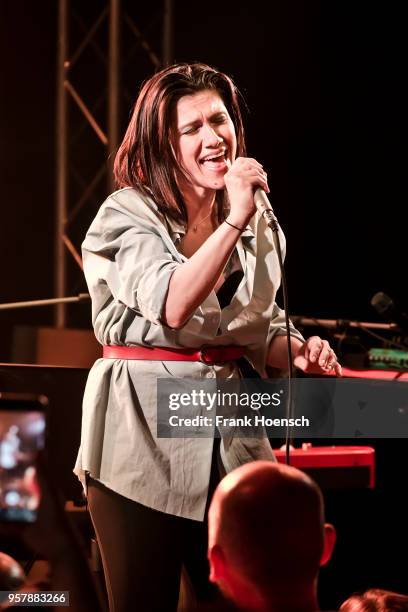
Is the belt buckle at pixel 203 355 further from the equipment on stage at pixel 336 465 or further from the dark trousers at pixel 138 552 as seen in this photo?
the equipment on stage at pixel 336 465

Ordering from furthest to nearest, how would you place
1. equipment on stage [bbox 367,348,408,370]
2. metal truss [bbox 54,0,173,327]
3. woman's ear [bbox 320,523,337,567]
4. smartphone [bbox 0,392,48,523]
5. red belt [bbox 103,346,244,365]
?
metal truss [bbox 54,0,173,327]
equipment on stage [bbox 367,348,408,370]
red belt [bbox 103,346,244,365]
woman's ear [bbox 320,523,337,567]
smartphone [bbox 0,392,48,523]

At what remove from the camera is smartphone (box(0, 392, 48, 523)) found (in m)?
1.15

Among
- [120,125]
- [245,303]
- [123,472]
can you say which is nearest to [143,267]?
[245,303]

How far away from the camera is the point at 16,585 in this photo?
1343 millimetres

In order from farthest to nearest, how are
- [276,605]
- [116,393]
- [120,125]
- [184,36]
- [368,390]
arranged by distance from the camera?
[184,36] → [120,125] → [368,390] → [116,393] → [276,605]

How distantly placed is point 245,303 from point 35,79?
3.83 meters

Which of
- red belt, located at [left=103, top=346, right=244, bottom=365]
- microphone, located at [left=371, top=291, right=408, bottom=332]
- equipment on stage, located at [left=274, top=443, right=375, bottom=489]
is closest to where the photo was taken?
red belt, located at [left=103, top=346, right=244, bottom=365]

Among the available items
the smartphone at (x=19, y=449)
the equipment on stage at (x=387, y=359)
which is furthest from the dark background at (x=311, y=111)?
the smartphone at (x=19, y=449)

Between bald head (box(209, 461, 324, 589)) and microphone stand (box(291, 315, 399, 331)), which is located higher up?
microphone stand (box(291, 315, 399, 331))

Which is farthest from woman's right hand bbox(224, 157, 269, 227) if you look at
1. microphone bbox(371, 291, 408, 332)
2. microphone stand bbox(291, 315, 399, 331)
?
microphone bbox(371, 291, 408, 332)

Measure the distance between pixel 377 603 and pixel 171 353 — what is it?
0.62 m

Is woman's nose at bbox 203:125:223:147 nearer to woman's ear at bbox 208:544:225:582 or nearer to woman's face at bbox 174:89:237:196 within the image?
woman's face at bbox 174:89:237:196

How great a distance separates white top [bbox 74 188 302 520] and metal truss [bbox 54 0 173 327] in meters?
2.88

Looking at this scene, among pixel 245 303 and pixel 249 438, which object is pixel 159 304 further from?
pixel 249 438
